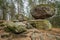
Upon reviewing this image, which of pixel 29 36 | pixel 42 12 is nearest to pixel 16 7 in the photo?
pixel 42 12

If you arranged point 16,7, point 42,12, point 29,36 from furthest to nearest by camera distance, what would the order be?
point 16,7 < point 42,12 < point 29,36

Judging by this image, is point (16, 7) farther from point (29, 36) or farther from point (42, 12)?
point (29, 36)

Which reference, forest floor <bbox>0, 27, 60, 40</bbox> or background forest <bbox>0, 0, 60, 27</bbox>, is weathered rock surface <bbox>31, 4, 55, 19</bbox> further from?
background forest <bbox>0, 0, 60, 27</bbox>

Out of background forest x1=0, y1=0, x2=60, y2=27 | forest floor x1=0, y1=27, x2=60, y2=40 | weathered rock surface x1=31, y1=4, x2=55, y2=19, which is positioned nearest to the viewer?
forest floor x1=0, y1=27, x2=60, y2=40

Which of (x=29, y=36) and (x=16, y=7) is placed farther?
(x=16, y=7)

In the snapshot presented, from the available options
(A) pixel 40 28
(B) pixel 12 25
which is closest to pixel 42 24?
(A) pixel 40 28

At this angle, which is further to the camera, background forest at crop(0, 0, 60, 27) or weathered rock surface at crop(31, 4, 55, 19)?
background forest at crop(0, 0, 60, 27)

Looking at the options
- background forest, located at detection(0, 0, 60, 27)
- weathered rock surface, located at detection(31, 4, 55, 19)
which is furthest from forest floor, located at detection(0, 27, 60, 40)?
background forest, located at detection(0, 0, 60, 27)

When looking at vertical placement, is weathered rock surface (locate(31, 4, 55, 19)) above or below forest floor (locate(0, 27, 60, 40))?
above

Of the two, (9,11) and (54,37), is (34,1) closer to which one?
(9,11)

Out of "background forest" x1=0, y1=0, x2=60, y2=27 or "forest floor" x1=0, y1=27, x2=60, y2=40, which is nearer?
"forest floor" x1=0, y1=27, x2=60, y2=40

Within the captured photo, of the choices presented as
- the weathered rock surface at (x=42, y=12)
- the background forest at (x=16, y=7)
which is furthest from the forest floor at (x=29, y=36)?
the background forest at (x=16, y=7)

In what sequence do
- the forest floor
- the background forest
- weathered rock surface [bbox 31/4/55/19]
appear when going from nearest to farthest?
the forest floor
weathered rock surface [bbox 31/4/55/19]
the background forest

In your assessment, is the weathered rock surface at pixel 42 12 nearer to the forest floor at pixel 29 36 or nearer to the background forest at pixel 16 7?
the forest floor at pixel 29 36
